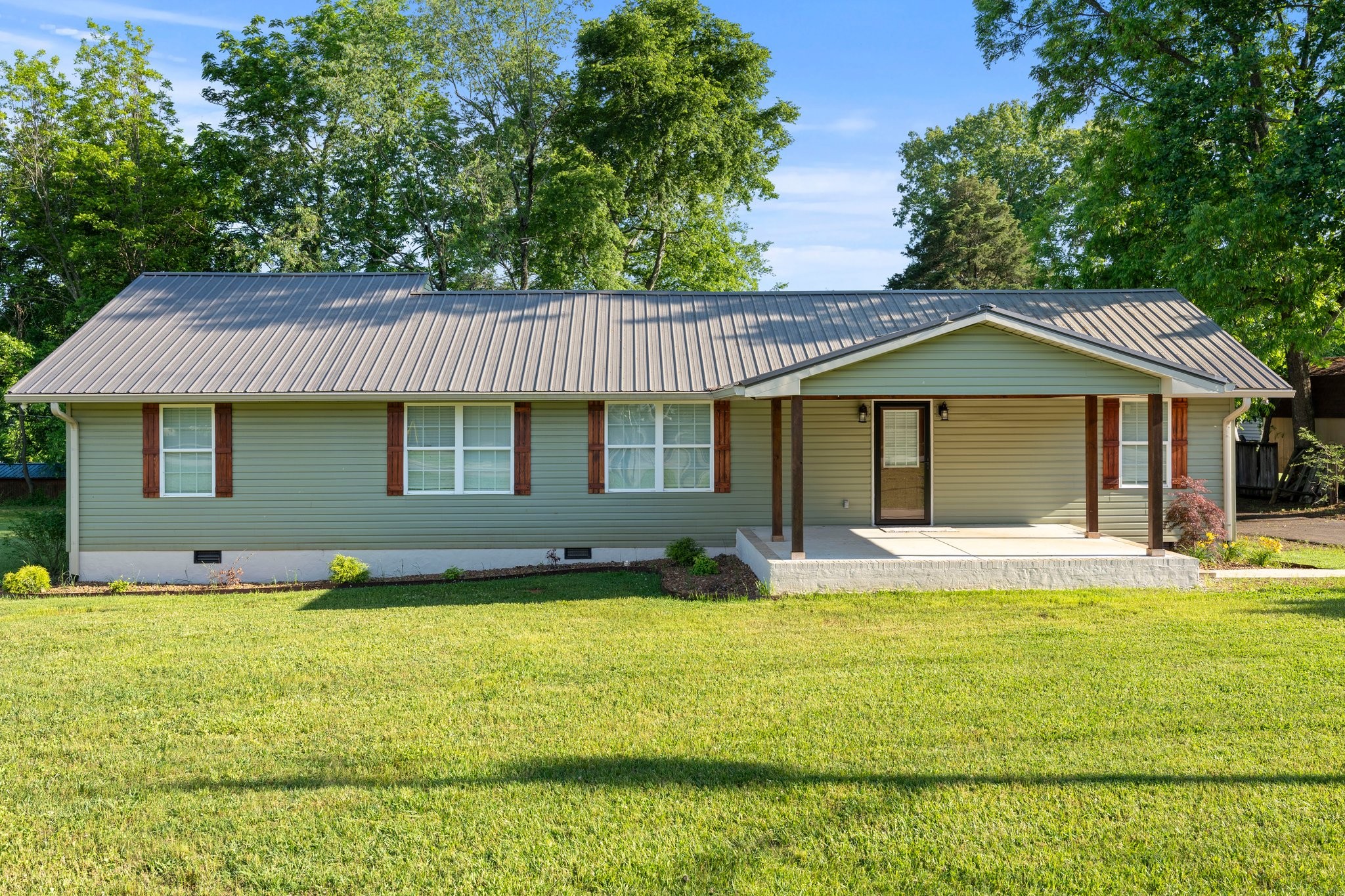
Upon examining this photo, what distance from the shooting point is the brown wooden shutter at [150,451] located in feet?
39.1

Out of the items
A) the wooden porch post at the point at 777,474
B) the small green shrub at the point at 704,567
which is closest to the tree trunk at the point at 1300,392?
the wooden porch post at the point at 777,474

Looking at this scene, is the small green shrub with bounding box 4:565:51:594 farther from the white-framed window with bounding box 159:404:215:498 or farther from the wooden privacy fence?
the wooden privacy fence

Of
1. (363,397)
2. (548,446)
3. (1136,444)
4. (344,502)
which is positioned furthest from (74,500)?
(1136,444)

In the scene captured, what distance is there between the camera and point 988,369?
9.55m

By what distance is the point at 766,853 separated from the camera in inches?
154

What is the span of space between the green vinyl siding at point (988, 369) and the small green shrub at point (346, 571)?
23.6 feet

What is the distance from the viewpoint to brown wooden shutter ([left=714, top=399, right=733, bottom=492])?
40.7 feet

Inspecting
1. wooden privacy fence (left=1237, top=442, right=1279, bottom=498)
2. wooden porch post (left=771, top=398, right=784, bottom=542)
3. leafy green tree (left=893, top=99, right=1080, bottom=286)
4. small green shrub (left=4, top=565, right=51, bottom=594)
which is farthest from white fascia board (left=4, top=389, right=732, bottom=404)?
leafy green tree (left=893, top=99, right=1080, bottom=286)

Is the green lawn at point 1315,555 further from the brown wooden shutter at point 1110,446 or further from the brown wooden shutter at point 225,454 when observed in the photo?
the brown wooden shutter at point 225,454

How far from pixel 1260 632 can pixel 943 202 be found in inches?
1236

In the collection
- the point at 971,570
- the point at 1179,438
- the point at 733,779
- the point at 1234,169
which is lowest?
the point at 733,779

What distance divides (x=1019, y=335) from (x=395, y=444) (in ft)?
27.5

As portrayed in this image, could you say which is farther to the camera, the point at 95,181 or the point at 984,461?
the point at 95,181

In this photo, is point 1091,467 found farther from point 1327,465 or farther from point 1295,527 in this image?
point 1327,465
